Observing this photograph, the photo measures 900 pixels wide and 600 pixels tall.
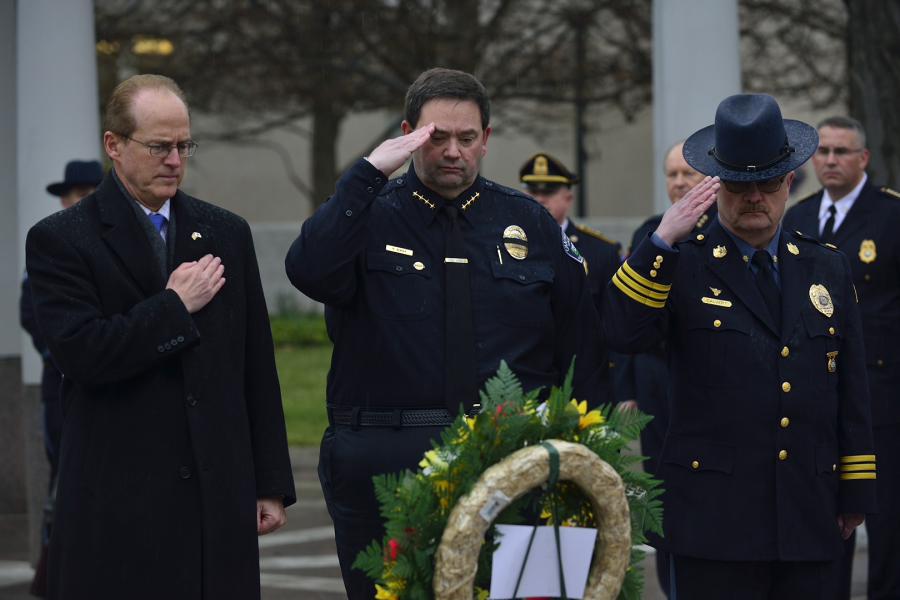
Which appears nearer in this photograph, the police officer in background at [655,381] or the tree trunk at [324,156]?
the police officer in background at [655,381]

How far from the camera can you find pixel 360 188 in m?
4.67

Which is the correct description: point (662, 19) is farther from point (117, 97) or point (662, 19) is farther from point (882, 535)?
point (117, 97)

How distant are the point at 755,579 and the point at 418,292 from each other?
1.38 metres

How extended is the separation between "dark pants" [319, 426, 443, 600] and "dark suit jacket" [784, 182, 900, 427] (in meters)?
3.40

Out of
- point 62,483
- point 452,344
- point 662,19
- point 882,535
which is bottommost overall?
point 882,535

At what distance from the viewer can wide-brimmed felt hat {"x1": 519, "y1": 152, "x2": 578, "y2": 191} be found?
338 inches

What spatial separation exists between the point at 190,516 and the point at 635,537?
1288mm

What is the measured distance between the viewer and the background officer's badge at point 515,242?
489cm

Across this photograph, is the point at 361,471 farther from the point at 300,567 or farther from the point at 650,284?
the point at 300,567

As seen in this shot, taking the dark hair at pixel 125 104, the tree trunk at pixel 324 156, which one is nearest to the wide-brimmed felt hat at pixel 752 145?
the dark hair at pixel 125 104

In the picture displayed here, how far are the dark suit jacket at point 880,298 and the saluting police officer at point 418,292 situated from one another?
2902mm

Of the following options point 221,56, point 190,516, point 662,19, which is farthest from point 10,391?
point 221,56

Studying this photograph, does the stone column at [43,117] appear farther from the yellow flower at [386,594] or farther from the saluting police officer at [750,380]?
the yellow flower at [386,594]

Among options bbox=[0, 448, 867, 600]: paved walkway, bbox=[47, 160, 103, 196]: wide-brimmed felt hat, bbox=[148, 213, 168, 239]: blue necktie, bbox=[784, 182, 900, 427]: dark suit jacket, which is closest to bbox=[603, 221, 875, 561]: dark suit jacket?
bbox=[148, 213, 168, 239]: blue necktie
